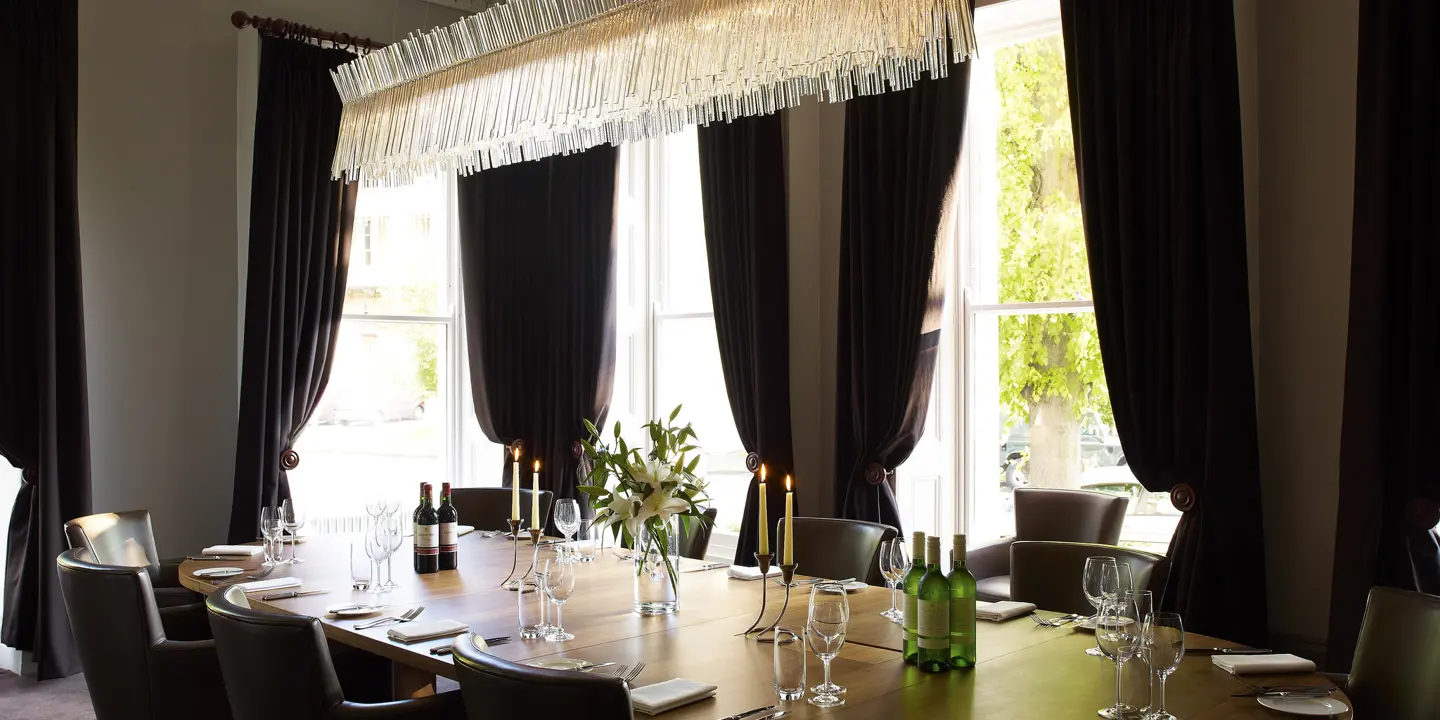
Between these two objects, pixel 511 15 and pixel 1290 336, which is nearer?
pixel 511 15

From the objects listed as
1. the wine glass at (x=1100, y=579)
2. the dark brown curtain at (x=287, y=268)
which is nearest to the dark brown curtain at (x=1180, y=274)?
the wine glass at (x=1100, y=579)

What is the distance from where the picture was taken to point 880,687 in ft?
7.90

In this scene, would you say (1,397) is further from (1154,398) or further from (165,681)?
(1154,398)

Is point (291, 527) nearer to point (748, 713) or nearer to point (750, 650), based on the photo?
point (750, 650)

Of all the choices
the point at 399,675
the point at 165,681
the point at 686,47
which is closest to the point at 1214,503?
the point at 686,47

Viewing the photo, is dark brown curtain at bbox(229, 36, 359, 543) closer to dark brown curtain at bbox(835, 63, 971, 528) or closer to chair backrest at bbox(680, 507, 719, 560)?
chair backrest at bbox(680, 507, 719, 560)

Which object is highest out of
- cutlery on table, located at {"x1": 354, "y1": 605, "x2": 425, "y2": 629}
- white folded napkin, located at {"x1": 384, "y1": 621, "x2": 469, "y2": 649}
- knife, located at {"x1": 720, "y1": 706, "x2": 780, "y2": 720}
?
white folded napkin, located at {"x1": 384, "y1": 621, "x2": 469, "y2": 649}

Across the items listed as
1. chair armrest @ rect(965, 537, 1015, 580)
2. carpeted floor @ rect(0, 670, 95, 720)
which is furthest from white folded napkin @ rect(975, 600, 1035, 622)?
carpeted floor @ rect(0, 670, 95, 720)

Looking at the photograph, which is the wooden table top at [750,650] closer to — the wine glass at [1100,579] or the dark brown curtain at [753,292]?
the wine glass at [1100,579]

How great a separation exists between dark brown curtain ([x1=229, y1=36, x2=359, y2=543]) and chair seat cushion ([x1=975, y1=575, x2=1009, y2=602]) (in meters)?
3.71

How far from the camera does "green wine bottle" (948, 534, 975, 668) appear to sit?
254 centimetres

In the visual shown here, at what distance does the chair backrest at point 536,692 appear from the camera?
1896 millimetres

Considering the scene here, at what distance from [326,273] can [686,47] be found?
3989mm

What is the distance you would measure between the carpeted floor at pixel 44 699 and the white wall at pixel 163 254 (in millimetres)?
836
